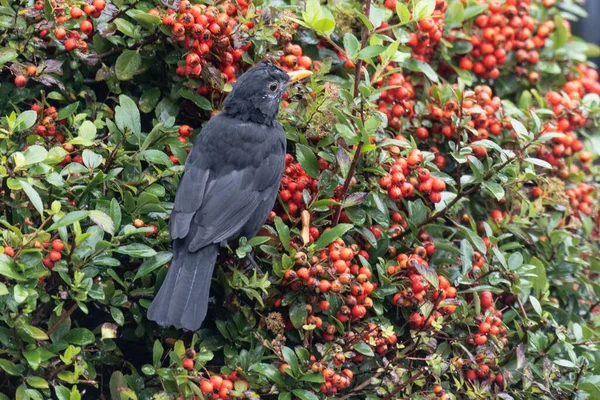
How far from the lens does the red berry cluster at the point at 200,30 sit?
10.3ft

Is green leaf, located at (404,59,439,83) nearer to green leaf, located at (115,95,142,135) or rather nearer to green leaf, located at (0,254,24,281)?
green leaf, located at (115,95,142,135)

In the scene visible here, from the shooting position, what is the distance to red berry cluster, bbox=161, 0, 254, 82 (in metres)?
3.14

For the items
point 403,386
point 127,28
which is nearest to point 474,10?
point 127,28

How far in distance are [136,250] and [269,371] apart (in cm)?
59

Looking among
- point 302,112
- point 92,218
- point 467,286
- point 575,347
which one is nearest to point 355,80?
point 302,112

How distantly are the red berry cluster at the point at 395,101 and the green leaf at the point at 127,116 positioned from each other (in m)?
1.02

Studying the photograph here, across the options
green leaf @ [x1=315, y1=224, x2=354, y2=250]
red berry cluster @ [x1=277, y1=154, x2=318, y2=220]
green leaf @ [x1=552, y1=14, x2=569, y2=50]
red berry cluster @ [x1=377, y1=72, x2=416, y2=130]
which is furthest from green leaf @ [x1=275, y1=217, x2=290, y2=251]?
green leaf @ [x1=552, y1=14, x2=569, y2=50]

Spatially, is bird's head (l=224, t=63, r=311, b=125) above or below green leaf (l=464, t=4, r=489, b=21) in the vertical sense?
below

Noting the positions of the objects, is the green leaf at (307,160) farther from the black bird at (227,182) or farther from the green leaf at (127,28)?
the green leaf at (127,28)

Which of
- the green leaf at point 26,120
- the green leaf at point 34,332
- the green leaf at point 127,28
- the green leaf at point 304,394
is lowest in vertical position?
the green leaf at point 304,394

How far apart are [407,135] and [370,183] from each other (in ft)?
1.77

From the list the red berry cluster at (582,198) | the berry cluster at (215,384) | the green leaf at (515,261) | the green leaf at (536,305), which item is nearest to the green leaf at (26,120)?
the berry cluster at (215,384)

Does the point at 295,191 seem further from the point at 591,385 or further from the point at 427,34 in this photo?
the point at 591,385

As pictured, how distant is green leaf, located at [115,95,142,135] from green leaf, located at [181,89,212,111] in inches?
10.0
